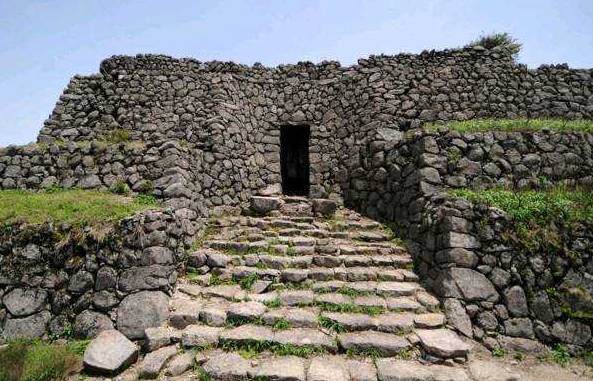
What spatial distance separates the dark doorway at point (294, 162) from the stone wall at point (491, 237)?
469 cm

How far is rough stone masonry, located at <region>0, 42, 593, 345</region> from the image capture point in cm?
575

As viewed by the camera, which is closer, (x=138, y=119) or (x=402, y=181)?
(x=402, y=181)

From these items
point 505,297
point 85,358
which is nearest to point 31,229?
point 85,358

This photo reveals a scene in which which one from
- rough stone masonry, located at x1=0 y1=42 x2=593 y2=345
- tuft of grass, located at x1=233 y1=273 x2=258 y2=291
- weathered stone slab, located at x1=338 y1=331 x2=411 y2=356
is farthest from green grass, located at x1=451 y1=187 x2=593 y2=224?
tuft of grass, located at x1=233 y1=273 x2=258 y2=291

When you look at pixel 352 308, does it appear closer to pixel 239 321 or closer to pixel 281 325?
pixel 281 325

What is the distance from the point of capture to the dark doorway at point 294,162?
1322cm

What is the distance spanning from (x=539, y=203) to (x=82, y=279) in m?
8.34

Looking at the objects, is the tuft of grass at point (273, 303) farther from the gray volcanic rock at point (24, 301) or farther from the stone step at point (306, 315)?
the gray volcanic rock at point (24, 301)

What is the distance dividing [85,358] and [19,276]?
2262 millimetres

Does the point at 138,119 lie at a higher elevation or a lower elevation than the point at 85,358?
higher

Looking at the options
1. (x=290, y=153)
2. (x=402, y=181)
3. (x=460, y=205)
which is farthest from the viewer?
(x=290, y=153)

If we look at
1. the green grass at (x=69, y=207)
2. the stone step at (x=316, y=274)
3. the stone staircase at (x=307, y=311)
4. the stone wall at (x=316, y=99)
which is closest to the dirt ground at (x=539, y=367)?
the stone staircase at (x=307, y=311)

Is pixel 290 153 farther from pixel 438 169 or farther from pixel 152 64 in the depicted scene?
pixel 438 169

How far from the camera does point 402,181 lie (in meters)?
8.58
